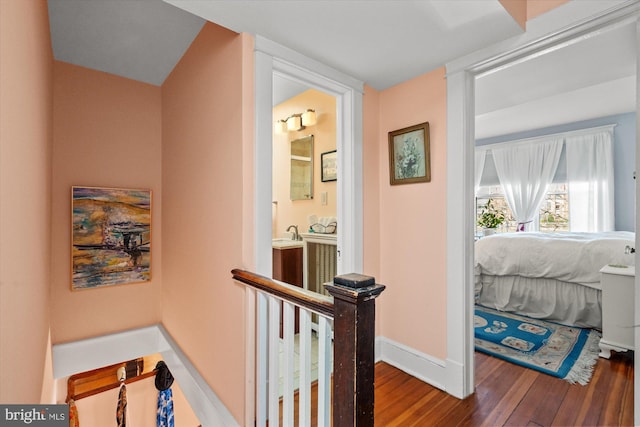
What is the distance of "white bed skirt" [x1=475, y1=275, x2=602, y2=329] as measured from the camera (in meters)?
2.95

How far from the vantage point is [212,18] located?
1593 mm

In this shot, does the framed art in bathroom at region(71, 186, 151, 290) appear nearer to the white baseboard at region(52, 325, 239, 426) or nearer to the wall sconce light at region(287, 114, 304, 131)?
the white baseboard at region(52, 325, 239, 426)

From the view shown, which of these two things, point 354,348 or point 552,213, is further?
point 552,213

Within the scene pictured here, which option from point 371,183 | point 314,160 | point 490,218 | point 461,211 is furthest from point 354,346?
point 490,218

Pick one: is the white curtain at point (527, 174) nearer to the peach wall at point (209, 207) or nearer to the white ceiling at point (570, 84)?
the white ceiling at point (570, 84)

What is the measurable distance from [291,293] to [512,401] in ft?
5.65

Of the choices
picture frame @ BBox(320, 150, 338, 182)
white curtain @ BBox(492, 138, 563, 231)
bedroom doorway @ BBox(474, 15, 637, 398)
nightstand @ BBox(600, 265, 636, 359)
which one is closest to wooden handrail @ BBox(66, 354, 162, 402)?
picture frame @ BBox(320, 150, 338, 182)

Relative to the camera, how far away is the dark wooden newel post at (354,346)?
968 millimetres

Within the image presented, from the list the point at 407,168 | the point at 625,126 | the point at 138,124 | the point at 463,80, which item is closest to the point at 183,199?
the point at 138,124

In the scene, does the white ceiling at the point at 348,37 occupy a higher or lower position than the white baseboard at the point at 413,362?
higher

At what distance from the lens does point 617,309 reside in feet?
7.80

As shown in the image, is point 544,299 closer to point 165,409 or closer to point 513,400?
point 513,400

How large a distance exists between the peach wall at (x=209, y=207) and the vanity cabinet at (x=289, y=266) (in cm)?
85

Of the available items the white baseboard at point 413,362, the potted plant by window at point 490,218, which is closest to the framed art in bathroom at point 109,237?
the white baseboard at point 413,362
